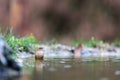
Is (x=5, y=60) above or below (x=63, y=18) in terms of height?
below

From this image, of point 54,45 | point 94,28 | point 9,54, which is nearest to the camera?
point 9,54

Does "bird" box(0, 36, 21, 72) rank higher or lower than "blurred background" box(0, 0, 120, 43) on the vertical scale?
lower

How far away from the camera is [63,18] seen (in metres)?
21.5

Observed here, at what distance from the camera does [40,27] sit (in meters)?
21.0

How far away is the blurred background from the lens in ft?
68.0

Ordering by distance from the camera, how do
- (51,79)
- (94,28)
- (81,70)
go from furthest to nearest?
(94,28) < (81,70) < (51,79)

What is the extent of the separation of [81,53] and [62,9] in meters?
7.35

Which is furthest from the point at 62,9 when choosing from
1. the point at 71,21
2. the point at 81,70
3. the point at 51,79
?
the point at 51,79

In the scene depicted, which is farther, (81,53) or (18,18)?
(18,18)

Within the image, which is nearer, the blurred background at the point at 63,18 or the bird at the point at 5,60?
the bird at the point at 5,60

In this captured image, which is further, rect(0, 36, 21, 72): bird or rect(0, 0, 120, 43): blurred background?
rect(0, 0, 120, 43): blurred background

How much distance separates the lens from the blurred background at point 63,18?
816 inches

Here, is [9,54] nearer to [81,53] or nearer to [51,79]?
[51,79]

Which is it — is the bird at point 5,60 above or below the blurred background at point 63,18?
below
